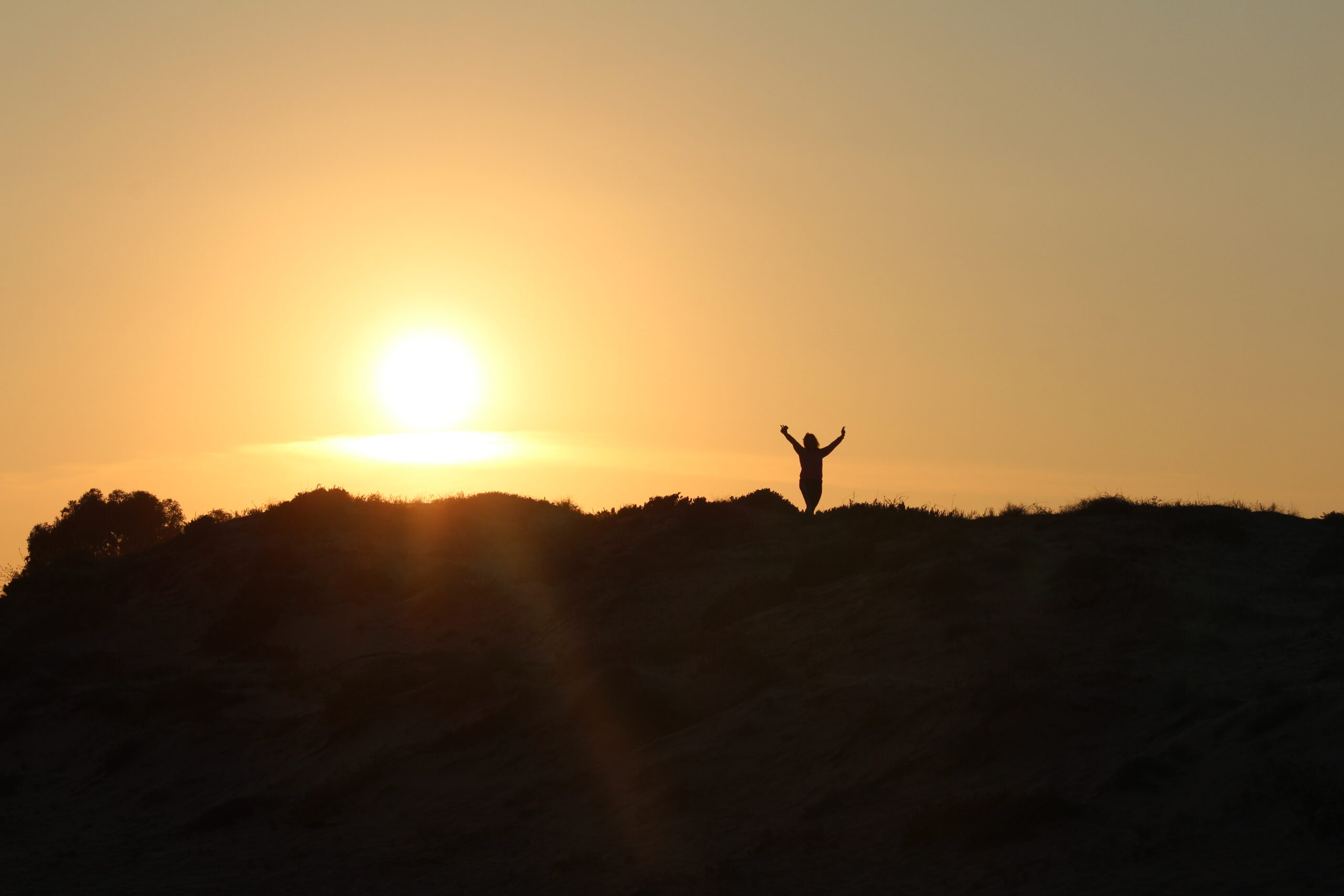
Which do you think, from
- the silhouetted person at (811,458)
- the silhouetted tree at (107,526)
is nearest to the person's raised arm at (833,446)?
the silhouetted person at (811,458)

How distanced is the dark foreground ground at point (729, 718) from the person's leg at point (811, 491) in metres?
0.51

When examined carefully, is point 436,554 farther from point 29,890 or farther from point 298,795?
point 29,890

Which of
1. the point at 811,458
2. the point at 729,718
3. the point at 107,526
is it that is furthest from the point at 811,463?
the point at 107,526

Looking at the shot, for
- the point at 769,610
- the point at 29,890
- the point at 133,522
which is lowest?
the point at 29,890

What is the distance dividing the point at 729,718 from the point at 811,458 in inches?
436

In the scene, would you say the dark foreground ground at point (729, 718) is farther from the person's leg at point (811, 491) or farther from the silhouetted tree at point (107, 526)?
the silhouetted tree at point (107, 526)

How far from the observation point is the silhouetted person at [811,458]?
92.8 feet

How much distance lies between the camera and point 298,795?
19.6 meters

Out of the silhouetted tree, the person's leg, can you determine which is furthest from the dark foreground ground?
the silhouetted tree

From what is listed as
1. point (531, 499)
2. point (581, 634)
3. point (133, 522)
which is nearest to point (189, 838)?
point (581, 634)

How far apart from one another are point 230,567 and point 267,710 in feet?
35.4

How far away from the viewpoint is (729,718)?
18203 millimetres

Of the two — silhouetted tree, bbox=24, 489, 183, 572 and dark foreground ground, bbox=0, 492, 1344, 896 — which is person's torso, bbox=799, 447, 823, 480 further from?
silhouetted tree, bbox=24, 489, 183, 572

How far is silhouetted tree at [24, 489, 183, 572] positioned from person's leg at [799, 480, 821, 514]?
36.0 metres
